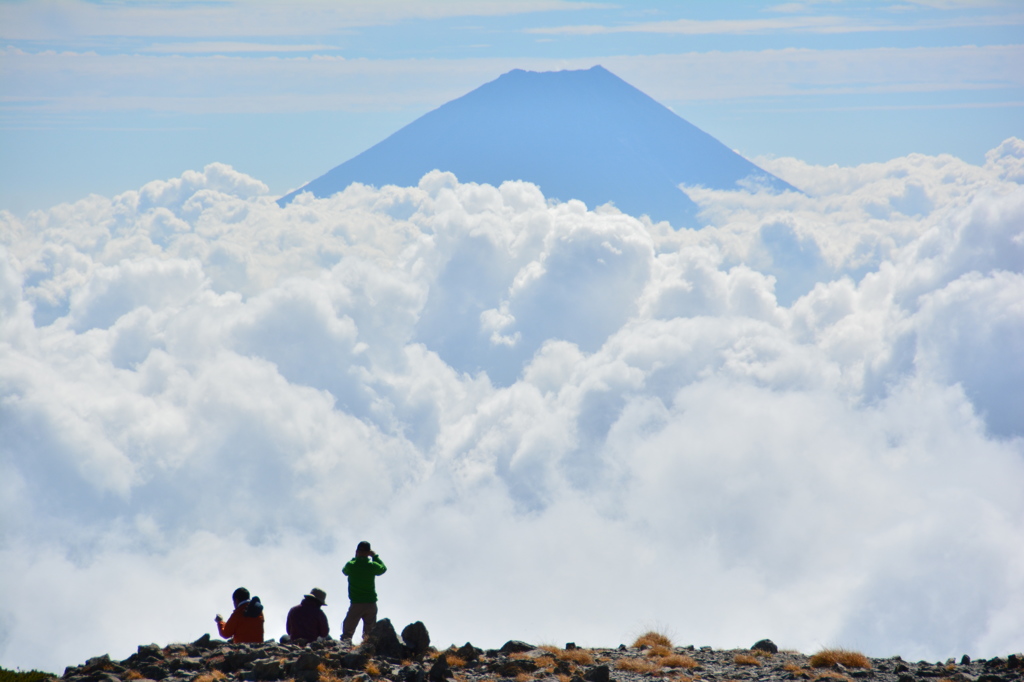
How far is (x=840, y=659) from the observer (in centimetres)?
1723

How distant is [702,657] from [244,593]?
10534mm

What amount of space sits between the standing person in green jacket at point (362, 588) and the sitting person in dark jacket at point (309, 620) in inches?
21.6

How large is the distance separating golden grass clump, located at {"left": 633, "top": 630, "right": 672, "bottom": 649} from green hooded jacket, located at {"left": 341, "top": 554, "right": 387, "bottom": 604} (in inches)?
271

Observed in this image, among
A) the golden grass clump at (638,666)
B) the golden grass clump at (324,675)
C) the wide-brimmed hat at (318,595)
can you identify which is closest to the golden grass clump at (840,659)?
the golden grass clump at (638,666)

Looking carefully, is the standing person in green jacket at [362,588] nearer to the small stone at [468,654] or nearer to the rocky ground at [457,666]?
the rocky ground at [457,666]

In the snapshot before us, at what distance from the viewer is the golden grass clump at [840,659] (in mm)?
16953

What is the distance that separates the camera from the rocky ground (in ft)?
47.2

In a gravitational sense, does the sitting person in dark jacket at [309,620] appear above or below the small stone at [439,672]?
above

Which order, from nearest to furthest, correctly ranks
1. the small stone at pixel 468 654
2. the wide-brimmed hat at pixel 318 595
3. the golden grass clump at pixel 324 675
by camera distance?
the golden grass clump at pixel 324 675 < the small stone at pixel 468 654 < the wide-brimmed hat at pixel 318 595

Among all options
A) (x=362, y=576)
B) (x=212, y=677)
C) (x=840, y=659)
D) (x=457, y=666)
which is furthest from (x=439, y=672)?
(x=840, y=659)

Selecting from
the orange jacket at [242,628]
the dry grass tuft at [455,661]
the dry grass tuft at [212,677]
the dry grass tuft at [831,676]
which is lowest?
the dry grass tuft at [831,676]

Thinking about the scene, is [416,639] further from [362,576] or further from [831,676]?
[831,676]

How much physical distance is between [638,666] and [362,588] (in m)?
6.11

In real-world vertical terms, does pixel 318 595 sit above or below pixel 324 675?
above
